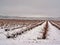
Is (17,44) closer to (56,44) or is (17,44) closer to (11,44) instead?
A: (11,44)

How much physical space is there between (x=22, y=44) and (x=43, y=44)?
2.95 feet

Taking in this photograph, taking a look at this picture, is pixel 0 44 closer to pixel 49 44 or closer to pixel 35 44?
pixel 35 44

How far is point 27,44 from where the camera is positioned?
851 cm

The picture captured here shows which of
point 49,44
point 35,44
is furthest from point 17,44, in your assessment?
point 49,44

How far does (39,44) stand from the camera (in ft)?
28.6

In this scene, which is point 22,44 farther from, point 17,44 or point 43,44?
point 43,44

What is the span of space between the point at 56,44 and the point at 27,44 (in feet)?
4.02

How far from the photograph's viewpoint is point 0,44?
830 centimetres

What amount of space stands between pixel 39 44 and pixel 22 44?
734mm

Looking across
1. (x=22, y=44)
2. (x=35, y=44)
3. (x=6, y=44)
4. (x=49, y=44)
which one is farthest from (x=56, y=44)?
(x=6, y=44)

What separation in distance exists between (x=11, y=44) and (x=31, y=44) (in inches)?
31.6

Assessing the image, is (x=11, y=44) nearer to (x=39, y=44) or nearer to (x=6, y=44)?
(x=6, y=44)

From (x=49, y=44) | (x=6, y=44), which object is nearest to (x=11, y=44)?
(x=6, y=44)

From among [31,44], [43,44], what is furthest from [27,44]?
[43,44]
